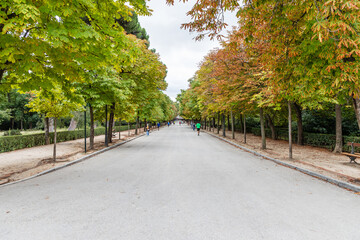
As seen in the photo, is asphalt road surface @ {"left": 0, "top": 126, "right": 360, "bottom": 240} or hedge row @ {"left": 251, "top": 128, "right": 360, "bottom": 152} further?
hedge row @ {"left": 251, "top": 128, "right": 360, "bottom": 152}

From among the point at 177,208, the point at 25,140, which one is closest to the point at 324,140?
the point at 177,208

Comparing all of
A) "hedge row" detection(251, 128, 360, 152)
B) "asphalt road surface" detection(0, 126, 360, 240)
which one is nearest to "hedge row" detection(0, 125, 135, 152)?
"asphalt road surface" detection(0, 126, 360, 240)

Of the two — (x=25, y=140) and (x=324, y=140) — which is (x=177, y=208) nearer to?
(x=324, y=140)

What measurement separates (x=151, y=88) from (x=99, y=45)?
37.6 ft

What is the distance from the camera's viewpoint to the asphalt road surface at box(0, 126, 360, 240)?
2996 mm

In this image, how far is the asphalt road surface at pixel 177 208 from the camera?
2996 millimetres

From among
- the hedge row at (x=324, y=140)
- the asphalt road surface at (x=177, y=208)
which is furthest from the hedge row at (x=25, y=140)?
the hedge row at (x=324, y=140)

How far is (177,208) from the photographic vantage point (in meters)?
3.81

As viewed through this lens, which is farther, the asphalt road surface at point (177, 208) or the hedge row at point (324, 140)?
the hedge row at point (324, 140)

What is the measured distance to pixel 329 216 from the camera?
11.8 feet

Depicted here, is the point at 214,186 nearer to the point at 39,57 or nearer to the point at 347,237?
the point at 347,237

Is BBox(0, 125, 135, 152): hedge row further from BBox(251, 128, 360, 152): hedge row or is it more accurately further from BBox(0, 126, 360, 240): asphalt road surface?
BBox(251, 128, 360, 152): hedge row

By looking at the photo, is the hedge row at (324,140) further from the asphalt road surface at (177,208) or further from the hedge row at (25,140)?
the hedge row at (25,140)

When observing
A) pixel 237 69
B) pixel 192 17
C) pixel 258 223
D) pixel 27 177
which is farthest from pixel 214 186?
pixel 237 69
